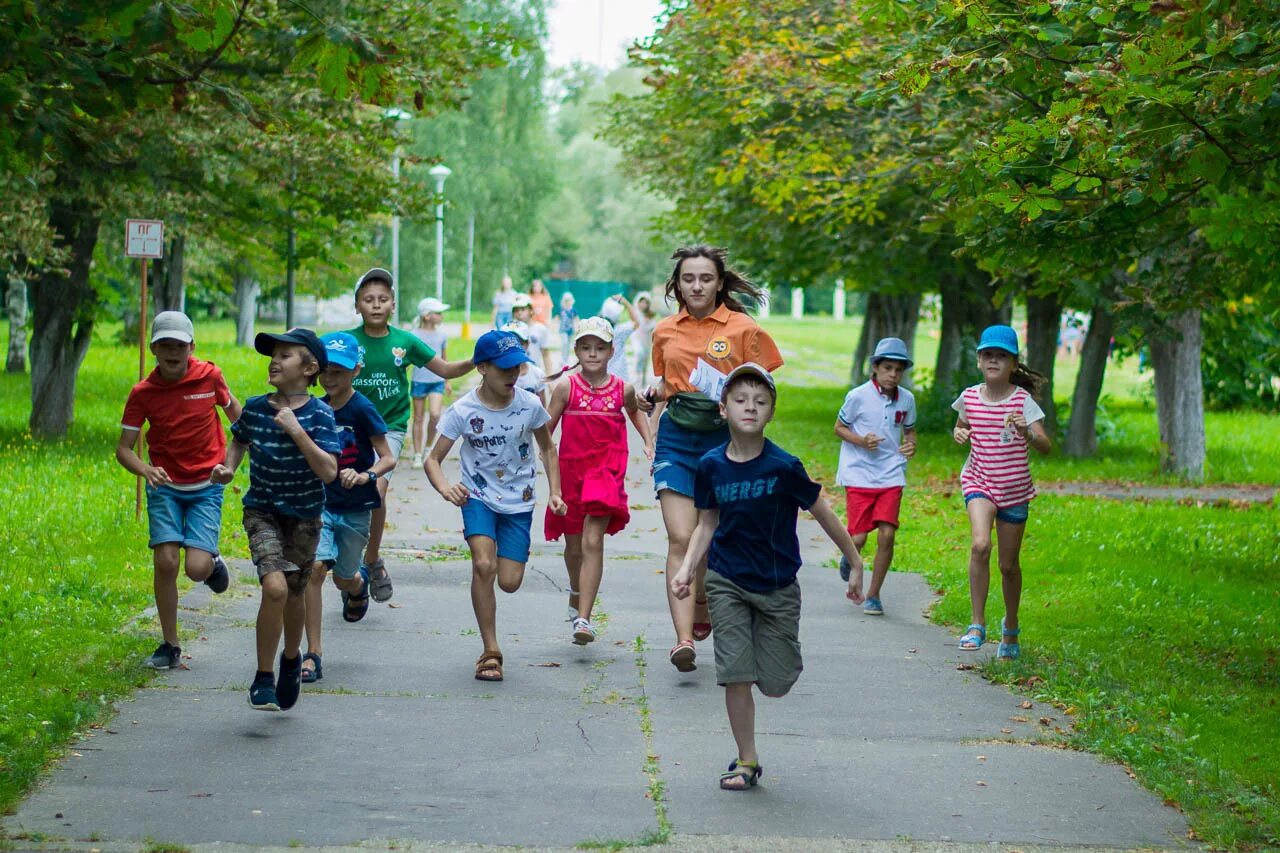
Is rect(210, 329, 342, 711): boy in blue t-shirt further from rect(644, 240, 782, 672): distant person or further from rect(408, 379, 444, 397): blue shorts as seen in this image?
rect(408, 379, 444, 397): blue shorts

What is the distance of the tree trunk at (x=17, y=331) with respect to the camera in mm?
35969

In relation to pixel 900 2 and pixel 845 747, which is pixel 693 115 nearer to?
pixel 900 2

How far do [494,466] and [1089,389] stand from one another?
52.2 feet

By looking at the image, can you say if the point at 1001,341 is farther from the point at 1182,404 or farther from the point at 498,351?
the point at 1182,404

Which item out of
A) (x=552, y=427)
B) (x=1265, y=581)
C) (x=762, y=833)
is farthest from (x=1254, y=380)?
(x=762, y=833)

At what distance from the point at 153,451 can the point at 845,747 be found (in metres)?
3.63

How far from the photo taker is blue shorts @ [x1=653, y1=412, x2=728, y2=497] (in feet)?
27.6

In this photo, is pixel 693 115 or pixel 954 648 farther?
pixel 693 115

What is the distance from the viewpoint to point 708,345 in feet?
27.7

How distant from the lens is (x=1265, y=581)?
1246cm

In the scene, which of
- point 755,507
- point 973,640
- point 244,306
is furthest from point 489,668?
point 244,306

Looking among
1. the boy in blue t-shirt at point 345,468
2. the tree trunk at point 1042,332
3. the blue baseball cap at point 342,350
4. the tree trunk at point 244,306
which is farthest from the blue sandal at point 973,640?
the tree trunk at point 244,306

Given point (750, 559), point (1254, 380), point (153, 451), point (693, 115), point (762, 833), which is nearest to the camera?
point (762, 833)

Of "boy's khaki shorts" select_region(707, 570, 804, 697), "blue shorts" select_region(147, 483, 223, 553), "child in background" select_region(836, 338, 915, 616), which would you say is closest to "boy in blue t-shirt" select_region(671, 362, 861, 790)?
"boy's khaki shorts" select_region(707, 570, 804, 697)
